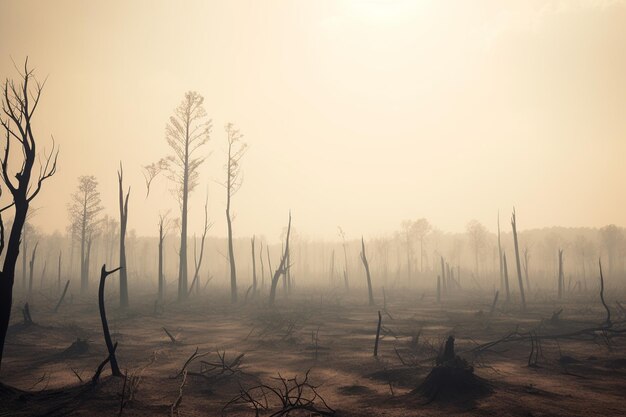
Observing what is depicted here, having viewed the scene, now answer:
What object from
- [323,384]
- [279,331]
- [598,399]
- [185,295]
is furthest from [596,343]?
[185,295]

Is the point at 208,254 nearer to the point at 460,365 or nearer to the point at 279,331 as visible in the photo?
the point at 279,331

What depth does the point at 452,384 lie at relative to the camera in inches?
272

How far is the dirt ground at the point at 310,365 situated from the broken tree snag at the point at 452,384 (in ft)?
0.49

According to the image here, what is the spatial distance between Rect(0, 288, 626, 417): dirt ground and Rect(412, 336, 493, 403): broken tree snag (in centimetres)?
15

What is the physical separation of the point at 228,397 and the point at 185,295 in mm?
20089

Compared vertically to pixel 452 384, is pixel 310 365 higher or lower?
lower

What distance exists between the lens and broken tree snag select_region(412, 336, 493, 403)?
261 inches

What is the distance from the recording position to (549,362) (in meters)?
9.53

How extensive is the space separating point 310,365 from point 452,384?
157 inches

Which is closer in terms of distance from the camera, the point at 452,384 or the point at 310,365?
the point at 452,384

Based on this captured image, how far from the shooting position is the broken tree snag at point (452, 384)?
662cm

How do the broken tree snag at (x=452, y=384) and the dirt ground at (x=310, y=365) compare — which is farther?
the broken tree snag at (x=452, y=384)

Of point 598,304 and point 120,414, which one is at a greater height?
point 120,414

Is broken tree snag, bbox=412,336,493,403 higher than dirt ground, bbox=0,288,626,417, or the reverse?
broken tree snag, bbox=412,336,493,403
